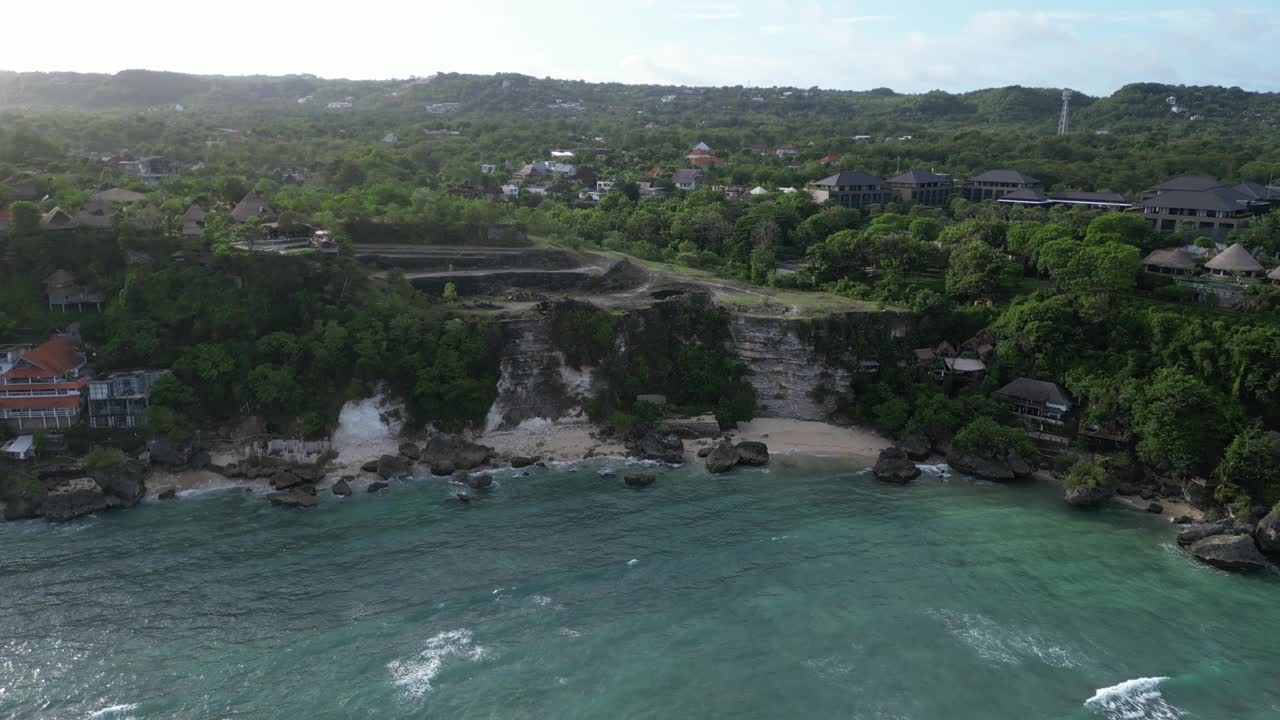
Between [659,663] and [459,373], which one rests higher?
[459,373]

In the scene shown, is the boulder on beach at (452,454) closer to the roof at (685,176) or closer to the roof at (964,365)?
the roof at (964,365)

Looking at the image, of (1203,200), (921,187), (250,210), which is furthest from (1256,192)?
(250,210)

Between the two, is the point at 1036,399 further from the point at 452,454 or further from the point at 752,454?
the point at 452,454

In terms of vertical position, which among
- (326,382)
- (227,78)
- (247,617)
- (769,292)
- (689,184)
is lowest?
(247,617)

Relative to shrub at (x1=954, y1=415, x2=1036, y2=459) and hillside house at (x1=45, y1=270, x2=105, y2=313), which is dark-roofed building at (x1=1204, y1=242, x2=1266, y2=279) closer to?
shrub at (x1=954, y1=415, x2=1036, y2=459)

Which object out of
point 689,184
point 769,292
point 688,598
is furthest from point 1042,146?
point 688,598

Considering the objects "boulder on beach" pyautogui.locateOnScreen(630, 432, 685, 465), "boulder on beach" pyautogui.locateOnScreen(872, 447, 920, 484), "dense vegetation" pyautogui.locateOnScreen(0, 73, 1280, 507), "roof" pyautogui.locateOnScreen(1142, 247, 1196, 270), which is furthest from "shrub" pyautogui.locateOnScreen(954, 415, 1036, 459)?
"roof" pyautogui.locateOnScreen(1142, 247, 1196, 270)

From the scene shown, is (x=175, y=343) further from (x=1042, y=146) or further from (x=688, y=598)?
(x=1042, y=146)
